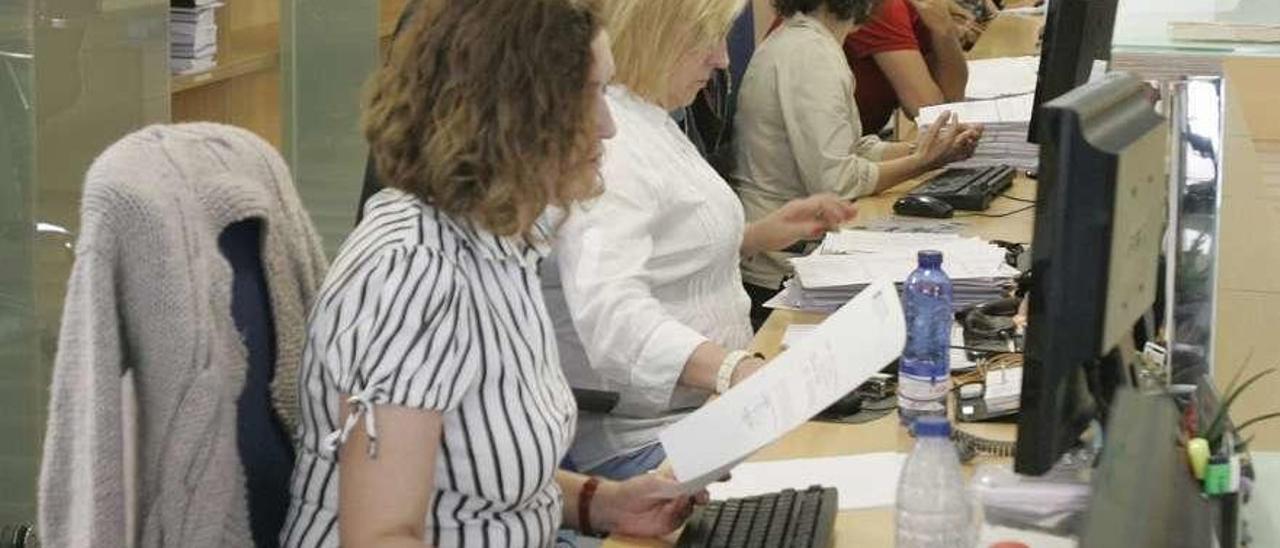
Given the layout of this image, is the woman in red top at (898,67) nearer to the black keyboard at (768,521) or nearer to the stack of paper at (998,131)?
the stack of paper at (998,131)

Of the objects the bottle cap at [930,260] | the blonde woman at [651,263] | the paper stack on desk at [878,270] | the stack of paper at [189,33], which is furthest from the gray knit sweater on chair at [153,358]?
the stack of paper at [189,33]

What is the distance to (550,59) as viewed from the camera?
2.00 meters

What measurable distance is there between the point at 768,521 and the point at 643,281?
69 centimetres

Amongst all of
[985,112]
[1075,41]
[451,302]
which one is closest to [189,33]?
[1075,41]

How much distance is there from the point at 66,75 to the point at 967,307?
4.91ft

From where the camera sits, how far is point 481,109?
6.41 ft

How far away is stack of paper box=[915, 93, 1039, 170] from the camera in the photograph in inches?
182

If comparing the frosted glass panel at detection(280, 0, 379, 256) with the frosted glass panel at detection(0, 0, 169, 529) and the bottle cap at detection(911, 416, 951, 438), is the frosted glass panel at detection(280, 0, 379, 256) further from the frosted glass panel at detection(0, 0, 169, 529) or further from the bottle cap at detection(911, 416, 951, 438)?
the bottle cap at detection(911, 416, 951, 438)

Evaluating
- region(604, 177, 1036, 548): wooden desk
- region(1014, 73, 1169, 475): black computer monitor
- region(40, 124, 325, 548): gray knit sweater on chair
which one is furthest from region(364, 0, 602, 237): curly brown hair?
region(1014, 73, 1169, 475): black computer monitor

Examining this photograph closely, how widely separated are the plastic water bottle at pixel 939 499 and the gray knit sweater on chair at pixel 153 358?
2.10 feet

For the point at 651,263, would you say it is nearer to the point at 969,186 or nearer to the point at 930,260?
the point at 930,260

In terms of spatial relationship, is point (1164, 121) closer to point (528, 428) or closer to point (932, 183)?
point (528, 428)

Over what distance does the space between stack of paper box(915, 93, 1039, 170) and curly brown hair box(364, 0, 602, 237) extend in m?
2.70

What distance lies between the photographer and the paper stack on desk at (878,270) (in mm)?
3199
